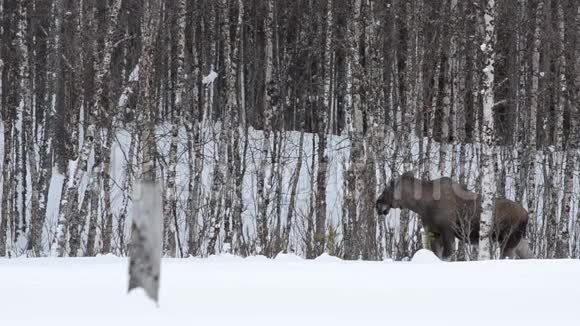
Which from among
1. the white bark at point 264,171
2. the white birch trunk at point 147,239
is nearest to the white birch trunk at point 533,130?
the white bark at point 264,171

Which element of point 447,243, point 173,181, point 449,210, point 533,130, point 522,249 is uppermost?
point 533,130

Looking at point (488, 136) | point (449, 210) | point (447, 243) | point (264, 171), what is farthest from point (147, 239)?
point (264, 171)

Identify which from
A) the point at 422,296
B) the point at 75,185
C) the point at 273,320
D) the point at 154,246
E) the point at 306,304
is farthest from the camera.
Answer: the point at 75,185

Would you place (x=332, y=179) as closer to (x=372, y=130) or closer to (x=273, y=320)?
(x=372, y=130)

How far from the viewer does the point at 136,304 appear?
4090mm

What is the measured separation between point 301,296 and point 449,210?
342 inches

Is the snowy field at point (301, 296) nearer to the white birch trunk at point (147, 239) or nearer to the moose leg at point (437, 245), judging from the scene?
the white birch trunk at point (147, 239)

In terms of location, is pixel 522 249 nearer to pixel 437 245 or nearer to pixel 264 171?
pixel 437 245

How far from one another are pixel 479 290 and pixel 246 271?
1.66 metres

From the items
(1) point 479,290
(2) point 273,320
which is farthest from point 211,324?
(1) point 479,290

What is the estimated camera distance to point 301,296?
15.6 ft

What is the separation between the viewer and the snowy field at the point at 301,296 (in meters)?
4.00

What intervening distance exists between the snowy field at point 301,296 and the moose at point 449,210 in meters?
6.47

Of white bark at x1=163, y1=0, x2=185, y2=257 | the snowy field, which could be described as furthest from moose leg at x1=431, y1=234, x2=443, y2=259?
the snowy field
